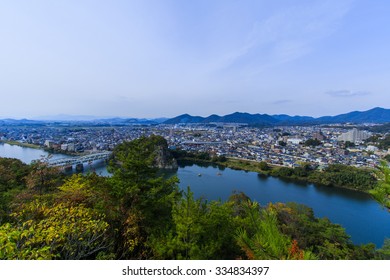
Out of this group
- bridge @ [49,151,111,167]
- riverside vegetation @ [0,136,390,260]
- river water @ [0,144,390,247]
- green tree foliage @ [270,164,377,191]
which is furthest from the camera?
bridge @ [49,151,111,167]

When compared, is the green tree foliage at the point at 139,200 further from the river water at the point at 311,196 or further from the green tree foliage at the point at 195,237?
the river water at the point at 311,196

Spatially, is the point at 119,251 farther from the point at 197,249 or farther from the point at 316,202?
the point at 316,202

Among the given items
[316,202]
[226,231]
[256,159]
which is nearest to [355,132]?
[256,159]

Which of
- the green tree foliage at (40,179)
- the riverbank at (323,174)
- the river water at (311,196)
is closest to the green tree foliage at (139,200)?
the green tree foliage at (40,179)

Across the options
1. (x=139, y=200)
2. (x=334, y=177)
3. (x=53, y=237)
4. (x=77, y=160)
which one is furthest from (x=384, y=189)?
(x=77, y=160)

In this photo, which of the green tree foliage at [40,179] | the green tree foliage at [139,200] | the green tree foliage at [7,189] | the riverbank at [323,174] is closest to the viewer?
the green tree foliage at [139,200]

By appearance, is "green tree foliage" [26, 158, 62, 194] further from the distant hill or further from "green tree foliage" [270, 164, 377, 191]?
the distant hill

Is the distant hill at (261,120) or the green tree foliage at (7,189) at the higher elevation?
the distant hill at (261,120)

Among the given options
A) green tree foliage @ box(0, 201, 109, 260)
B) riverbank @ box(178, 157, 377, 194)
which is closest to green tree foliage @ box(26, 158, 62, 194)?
green tree foliage @ box(0, 201, 109, 260)
